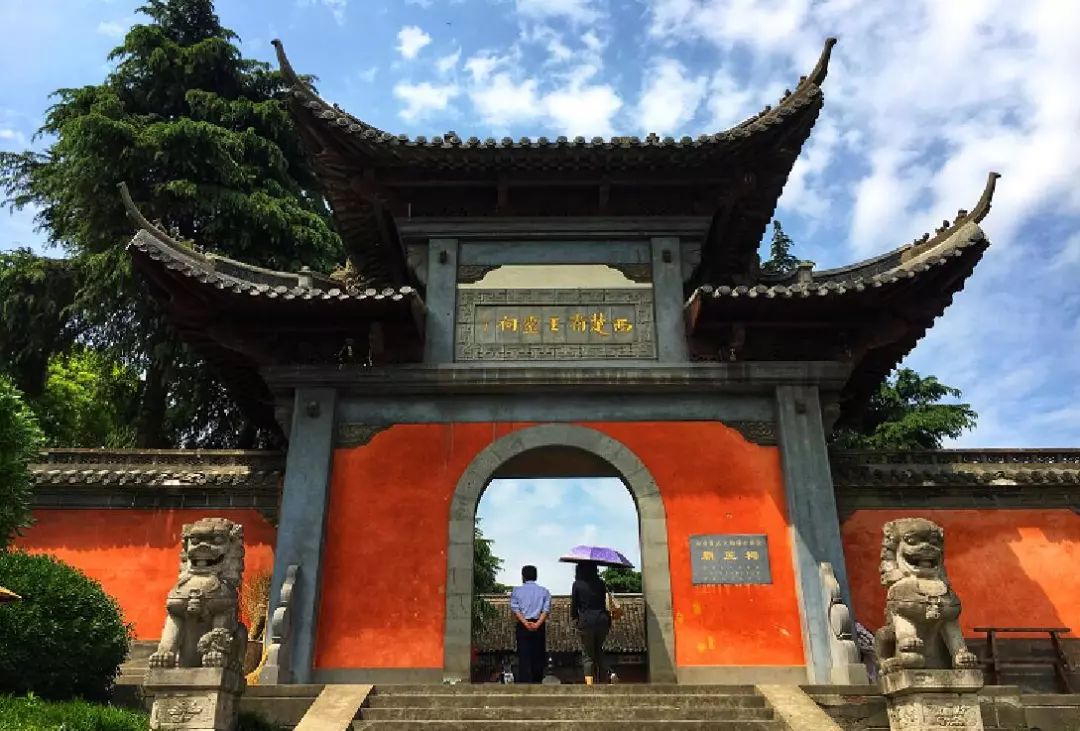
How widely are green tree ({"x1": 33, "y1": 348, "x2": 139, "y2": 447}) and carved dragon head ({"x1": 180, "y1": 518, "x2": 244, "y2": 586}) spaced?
42.0 ft

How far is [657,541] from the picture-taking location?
9109 mm

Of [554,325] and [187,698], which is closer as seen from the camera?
[187,698]

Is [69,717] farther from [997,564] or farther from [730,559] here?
[997,564]

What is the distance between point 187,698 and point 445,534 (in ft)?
11.6

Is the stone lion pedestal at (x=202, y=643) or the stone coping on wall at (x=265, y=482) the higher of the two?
the stone coping on wall at (x=265, y=482)

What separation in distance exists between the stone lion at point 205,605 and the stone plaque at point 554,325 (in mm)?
4097

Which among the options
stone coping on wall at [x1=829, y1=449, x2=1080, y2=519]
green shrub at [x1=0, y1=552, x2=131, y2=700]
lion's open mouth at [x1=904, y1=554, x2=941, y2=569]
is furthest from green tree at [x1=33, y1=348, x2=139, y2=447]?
lion's open mouth at [x1=904, y1=554, x2=941, y2=569]

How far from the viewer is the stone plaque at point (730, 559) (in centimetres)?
897

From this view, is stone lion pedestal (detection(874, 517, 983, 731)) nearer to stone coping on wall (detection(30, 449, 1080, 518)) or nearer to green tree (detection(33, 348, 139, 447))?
stone coping on wall (detection(30, 449, 1080, 518))

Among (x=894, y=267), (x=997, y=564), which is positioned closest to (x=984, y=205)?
(x=894, y=267)

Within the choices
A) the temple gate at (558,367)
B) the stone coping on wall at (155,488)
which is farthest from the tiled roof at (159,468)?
the temple gate at (558,367)

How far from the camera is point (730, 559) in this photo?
9039 mm

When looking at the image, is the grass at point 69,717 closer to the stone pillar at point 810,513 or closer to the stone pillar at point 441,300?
the stone pillar at point 441,300

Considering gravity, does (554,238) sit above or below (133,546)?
above
